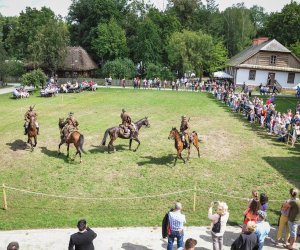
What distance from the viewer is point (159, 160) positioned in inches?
690

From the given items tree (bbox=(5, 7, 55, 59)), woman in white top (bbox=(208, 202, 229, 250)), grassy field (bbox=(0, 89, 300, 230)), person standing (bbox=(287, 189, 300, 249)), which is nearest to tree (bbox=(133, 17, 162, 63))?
tree (bbox=(5, 7, 55, 59))

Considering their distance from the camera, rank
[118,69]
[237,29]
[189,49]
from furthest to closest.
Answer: [237,29] < [118,69] < [189,49]

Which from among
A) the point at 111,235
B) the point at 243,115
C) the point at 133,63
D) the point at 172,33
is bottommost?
the point at 111,235

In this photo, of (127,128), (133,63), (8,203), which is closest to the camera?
(8,203)

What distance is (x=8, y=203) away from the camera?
1262 cm

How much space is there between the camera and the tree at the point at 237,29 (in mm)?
74319

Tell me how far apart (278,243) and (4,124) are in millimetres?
21548

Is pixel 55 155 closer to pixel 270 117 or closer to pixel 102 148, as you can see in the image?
pixel 102 148

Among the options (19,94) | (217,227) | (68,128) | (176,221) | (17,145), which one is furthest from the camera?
(19,94)

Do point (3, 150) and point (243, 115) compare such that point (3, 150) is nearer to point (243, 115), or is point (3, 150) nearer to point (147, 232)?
point (147, 232)

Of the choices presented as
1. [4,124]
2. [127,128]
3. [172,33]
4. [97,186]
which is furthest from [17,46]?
[97,186]

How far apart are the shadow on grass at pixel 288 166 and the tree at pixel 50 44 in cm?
4003

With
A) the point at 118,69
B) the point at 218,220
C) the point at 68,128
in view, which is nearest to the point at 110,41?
the point at 118,69

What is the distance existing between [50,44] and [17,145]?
33.8m
